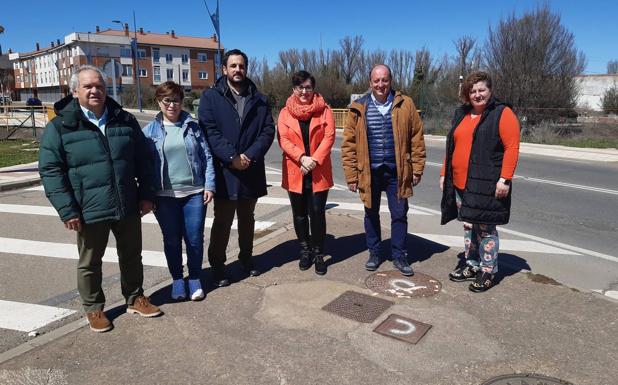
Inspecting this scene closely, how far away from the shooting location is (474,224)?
4223 millimetres

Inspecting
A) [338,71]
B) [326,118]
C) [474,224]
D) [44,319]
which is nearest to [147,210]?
[44,319]

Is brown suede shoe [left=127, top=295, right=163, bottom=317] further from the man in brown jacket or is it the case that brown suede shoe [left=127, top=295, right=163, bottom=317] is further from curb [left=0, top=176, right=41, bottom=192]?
curb [left=0, top=176, right=41, bottom=192]

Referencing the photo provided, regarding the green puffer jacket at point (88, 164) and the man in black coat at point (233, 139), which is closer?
the green puffer jacket at point (88, 164)

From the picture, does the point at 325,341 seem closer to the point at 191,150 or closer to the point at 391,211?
the point at 391,211

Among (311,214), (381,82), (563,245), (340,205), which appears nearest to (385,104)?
(381,82)

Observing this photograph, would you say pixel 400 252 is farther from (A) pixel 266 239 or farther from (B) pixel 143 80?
(B) pixel 143 80

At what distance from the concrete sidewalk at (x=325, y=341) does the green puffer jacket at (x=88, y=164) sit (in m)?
0.93

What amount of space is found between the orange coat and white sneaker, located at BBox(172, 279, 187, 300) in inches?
52.3

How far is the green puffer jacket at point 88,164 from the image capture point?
3.19 m

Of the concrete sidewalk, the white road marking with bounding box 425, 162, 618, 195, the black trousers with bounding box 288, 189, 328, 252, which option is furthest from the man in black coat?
the white road marking with bounding box 425, 162, 618, 195

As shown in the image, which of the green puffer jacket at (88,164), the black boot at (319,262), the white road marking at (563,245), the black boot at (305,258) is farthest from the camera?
→ the white road marking at (563,245)

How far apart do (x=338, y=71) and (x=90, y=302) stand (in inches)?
1614

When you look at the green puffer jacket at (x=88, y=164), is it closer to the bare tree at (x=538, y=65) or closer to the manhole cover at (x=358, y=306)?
the manhole cover at (x=358, y=306)

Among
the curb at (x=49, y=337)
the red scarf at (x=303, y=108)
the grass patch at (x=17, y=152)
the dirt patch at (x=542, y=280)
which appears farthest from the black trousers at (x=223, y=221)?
the grass patch at (x=17, y=152)
